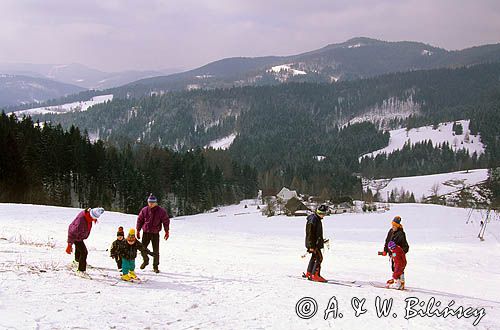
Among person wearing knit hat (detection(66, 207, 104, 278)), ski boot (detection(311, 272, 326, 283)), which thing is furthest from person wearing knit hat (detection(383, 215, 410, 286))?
person wearing knit hat (detection(66, 207, 104, 278))

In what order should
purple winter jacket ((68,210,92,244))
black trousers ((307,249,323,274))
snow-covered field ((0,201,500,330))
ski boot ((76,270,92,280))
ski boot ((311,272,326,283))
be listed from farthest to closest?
black trousers ((307,249,323,274))
ski boot ((311,272,326,283))
purple winter jacket ((68,210,92,244))
ski boot ((76,270,92,280))
snow-covered field ((0,201,500,330))

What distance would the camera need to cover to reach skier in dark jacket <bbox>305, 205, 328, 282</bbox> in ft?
38.9

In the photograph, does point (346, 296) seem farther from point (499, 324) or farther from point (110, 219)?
point (110, 219)

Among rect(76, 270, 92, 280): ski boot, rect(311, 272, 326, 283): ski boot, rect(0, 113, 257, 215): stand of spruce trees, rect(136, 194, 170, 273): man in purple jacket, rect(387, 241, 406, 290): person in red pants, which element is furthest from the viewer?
rect(0, 113, 257, 215): stand of spruce trees

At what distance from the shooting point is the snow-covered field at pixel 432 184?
13612 cm

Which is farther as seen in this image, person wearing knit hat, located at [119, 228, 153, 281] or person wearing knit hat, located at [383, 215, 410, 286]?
person wearing knit hat, located at [383, 215, 410, 286]

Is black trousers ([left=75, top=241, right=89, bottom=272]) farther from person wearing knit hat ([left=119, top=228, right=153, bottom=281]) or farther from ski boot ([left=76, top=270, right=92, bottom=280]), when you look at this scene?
person wearing knit hat ([left=119, top=228, right=153, bottom=281])

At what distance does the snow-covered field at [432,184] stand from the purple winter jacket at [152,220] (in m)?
132

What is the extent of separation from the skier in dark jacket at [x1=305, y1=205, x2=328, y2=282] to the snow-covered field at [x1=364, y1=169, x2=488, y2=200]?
130 meters

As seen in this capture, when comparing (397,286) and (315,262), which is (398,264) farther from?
(315,262)

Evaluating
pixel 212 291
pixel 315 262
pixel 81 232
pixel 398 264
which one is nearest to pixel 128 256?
pixel 81 232

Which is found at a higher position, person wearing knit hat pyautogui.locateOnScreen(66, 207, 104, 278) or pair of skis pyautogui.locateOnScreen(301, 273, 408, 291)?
person wearing knit hat pyautogui.locateOnScreen(66, 207, 104, 278)

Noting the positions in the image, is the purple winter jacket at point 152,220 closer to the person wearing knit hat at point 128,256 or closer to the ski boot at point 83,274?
the person wearing knit hat at point 128,256

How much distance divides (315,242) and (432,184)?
145850mm
